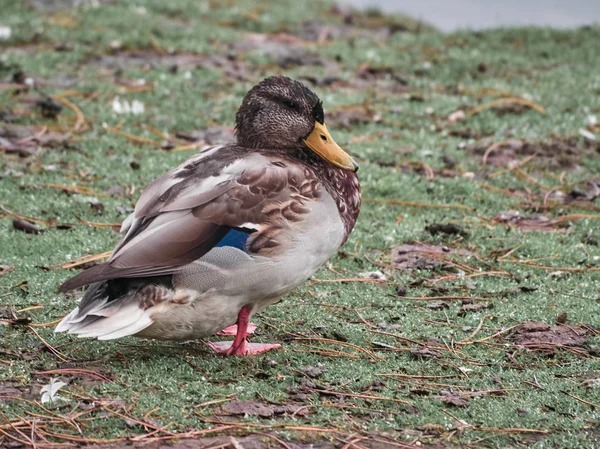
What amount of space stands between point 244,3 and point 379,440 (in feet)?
32.1

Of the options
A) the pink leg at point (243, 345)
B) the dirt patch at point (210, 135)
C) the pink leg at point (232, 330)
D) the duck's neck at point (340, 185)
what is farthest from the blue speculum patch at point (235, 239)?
the dirt patch at point (210, 135)

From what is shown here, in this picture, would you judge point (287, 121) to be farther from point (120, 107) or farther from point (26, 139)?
point (120, 107)

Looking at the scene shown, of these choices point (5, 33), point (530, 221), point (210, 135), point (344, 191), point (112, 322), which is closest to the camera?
point (112, 322)

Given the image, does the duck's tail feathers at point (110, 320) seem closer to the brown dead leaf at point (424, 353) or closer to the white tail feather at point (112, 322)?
the white tail feather at point (112, 322)

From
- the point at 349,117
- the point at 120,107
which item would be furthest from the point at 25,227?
the point at 349,117

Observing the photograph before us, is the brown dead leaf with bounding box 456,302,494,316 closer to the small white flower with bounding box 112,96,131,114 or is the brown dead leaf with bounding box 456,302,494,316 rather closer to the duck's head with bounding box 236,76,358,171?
the duck's head with bounding box 236,76,358,171

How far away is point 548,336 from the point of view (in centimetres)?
458

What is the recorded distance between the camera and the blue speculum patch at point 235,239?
3982 mm

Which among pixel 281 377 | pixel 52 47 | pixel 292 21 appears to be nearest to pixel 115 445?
pixel 281 377

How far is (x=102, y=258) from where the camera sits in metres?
5.38

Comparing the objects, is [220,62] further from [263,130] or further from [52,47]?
[263,130]

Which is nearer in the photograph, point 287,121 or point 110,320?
point 110,320

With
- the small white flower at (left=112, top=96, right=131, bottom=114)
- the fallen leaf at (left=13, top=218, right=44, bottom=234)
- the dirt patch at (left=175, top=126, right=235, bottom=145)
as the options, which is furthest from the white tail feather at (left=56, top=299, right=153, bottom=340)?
the small white flower at (left=112, top=96, right=131, bottom=114)

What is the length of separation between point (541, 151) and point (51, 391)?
17.0 feet
